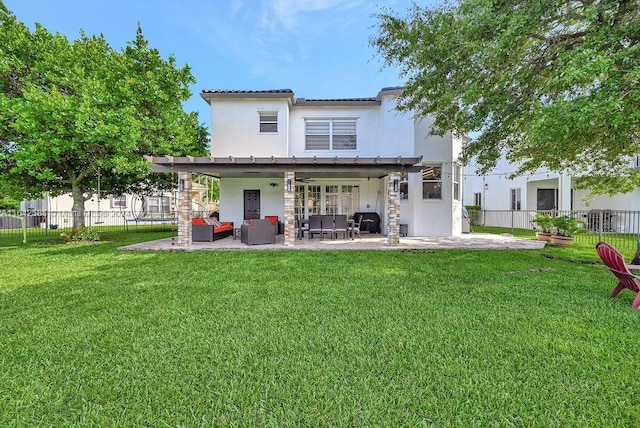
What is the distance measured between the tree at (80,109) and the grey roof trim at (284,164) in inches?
117

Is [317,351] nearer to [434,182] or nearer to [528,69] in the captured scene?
[528,69]

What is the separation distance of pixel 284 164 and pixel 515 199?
19.1 metres

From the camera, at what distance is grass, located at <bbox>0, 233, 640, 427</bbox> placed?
8.03 feet

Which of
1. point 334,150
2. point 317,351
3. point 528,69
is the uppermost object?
point 528,69

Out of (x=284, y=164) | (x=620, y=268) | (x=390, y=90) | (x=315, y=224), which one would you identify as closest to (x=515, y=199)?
(x=390, y=90)

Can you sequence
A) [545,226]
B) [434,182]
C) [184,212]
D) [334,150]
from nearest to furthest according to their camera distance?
1. [184,212]
2. [545,226]
3. [434,182]
4. [334,150]

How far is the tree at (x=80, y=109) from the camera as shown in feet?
36.5

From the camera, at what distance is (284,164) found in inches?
419

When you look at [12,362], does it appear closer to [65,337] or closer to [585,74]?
[65,337]

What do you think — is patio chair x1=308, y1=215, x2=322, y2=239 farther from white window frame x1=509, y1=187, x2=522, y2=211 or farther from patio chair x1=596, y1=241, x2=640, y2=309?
white window frame x1=509, y1=187, x2=522, y2=211

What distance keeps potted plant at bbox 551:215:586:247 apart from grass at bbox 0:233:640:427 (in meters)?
5.61

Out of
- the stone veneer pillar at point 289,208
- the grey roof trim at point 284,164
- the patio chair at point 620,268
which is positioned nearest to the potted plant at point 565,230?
the grey roof trim at point 284,164

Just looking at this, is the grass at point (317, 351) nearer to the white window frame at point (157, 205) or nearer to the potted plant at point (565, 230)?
the potted plant at point (565, 230)

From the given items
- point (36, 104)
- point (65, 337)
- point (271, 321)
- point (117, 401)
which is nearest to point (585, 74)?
point (271, 321)
